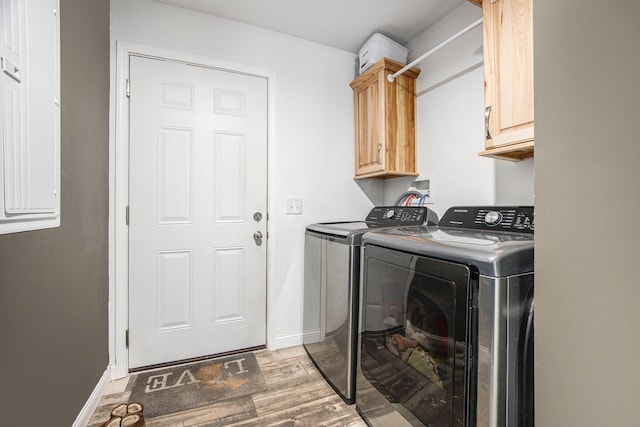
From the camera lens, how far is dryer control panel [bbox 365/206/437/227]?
1911 millimetres

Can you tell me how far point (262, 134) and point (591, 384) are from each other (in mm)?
2141

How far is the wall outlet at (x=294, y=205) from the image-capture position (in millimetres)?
2254

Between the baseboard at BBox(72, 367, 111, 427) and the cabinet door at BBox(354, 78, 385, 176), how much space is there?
7.30ft

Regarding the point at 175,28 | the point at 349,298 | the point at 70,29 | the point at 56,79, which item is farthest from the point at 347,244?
the point at 175,28

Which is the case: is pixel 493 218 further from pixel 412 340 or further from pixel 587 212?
pixel 587 212

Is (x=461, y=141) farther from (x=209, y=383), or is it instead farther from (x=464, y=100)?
(x=209, y=383)

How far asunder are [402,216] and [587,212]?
147 cm

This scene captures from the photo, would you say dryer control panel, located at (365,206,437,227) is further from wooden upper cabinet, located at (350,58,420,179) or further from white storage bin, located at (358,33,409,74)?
white storage bin, located at (358,33,409,74)

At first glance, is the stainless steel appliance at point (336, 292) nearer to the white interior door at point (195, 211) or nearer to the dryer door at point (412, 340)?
the dryer door at point (412, 340)

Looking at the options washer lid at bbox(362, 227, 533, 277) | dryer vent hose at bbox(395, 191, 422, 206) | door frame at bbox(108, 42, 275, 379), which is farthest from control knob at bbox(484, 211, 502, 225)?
door frame at bbox(108, 42, 275, 379)

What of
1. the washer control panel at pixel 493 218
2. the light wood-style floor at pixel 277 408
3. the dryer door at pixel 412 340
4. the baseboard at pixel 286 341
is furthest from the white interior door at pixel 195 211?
the washer control panel at pixel 493 218

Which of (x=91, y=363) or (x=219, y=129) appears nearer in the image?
(x=91, y=363)

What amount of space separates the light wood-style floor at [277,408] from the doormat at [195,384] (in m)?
0.05

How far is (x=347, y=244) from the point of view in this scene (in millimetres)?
1616
